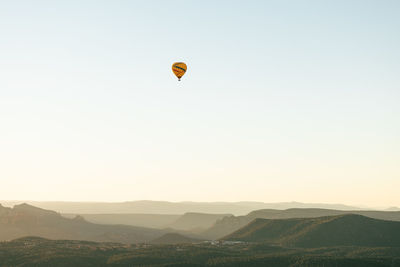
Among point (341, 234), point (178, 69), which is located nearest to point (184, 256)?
point (178, 69)

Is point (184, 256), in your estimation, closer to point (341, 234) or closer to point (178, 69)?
point (178, 69)

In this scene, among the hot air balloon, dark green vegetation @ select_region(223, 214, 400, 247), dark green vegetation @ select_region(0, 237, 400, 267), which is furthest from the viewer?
dark green vegetation @ select_region(223, 214, 400, 247)

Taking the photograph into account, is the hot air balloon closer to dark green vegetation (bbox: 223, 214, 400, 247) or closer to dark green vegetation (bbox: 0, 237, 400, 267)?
dark green vegetation (bbox: 0, 237, 400, 267)

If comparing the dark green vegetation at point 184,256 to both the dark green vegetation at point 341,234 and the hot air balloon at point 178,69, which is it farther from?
the hot air balloon at point 178,69

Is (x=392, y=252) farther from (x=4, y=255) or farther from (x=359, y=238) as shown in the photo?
(x=4, y=255)

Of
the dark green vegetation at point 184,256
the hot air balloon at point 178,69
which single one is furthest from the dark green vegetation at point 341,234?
the hot air balloon at point 178,69

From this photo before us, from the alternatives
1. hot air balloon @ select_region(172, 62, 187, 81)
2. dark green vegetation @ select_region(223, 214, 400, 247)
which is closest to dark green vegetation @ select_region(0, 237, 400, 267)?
dark green vegetation @ select_region(223, 214, 400, 247)

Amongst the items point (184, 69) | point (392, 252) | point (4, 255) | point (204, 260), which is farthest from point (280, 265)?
point (4, 255)

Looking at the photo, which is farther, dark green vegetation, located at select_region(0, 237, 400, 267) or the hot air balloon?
the hot air balloon

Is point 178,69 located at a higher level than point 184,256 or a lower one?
higher
